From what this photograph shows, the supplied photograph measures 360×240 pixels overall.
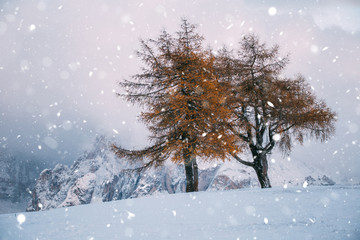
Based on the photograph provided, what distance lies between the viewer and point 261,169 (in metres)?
14.1

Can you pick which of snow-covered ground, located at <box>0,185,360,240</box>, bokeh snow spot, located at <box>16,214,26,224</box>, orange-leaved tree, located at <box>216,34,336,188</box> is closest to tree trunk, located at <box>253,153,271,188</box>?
orange-leaved tree, located at <box>216,34,336,188</box>

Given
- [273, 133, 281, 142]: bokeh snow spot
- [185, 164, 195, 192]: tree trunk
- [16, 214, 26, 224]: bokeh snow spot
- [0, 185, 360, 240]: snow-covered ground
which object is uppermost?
[273, 133, 281, 142]: bokeh snow spot

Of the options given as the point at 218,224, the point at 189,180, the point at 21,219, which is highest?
the point at 218,224

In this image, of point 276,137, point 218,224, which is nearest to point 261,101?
point 276,137

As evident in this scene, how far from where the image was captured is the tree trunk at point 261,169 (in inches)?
545

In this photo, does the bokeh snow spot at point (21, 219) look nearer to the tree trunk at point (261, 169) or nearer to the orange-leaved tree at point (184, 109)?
the orange-leaved tree at point (184, 109)

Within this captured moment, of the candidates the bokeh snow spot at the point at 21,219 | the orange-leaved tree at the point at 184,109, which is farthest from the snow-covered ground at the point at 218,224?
the orange-leaved tree at the point at 184,109

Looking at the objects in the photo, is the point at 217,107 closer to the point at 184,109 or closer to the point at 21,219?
the point at 184,109

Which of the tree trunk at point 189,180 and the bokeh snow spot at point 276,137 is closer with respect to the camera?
the tree trunk at point 189,180

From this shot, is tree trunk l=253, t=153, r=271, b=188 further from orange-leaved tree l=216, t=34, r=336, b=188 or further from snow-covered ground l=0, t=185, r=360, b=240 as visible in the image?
snow-covered ground l=0, t=185, r=360, b=240

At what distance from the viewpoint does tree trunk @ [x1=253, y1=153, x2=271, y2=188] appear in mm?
13836

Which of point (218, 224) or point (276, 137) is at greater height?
point (276, 137)

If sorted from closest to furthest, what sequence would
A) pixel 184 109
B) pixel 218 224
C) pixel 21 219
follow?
pixel 218 224 → pixel 21 219 → pixel 184 109

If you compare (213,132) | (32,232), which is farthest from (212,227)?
(213,132)
